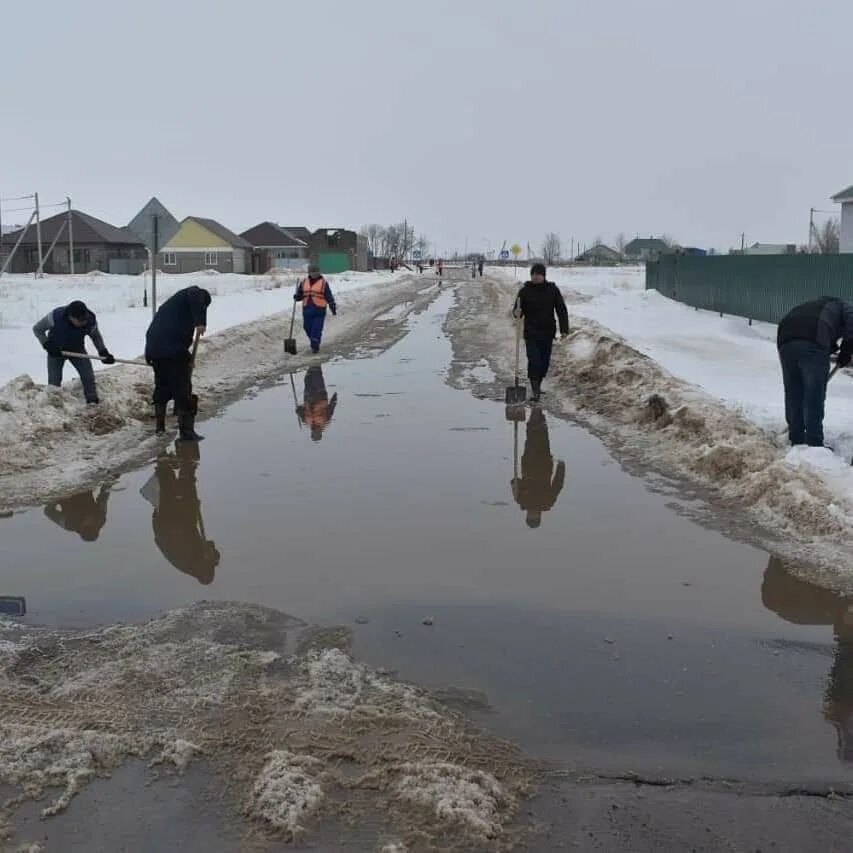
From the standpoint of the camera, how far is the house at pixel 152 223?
15.5m

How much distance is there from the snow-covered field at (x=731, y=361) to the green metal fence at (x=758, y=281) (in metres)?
0.40

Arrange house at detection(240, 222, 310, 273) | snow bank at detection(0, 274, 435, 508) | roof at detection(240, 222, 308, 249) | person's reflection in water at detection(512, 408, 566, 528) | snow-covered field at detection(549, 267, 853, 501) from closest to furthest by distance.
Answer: person's reflection in water at detection(512, 408, 566, 528)
snow-covered field at detection(549, 267, 853, 501)
snow bank at detection(0, 274, 435, 508)
house at detection(240, 222, 310, 273)
roof at detection(240, 222, 308, 249)

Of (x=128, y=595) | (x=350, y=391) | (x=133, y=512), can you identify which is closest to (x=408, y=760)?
(x=128, y=595)

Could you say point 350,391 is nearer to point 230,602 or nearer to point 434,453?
point 434,453

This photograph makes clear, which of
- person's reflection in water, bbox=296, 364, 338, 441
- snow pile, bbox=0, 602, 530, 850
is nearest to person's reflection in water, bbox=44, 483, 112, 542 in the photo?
snow pile, bbox=0, 602, 530, 850

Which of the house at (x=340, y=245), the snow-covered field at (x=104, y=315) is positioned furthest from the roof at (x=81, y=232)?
the snow-covered field at (x=104, y=315)

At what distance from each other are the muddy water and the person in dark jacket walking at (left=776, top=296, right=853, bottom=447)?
1.44m

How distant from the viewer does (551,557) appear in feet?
19.4

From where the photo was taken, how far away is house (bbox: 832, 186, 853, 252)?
31.2 m

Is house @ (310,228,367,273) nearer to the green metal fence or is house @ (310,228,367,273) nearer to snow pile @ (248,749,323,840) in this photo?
the green metal fence

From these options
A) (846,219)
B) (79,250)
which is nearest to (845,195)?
(846,219)

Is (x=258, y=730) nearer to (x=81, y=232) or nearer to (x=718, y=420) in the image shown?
(x=718, y=420)

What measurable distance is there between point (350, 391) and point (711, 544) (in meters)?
7.58

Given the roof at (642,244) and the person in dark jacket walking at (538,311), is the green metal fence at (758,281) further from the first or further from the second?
the roof at (642,244)
